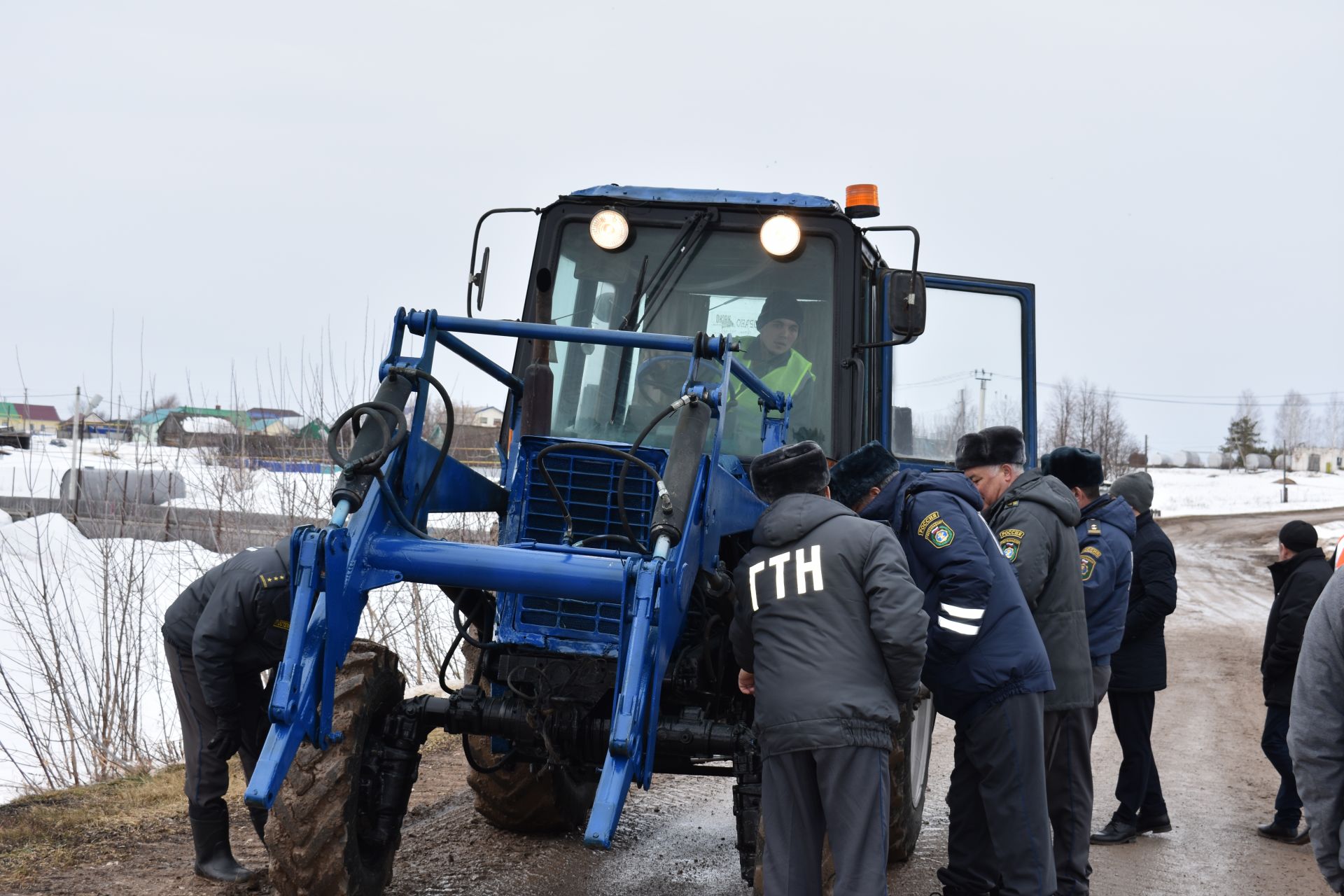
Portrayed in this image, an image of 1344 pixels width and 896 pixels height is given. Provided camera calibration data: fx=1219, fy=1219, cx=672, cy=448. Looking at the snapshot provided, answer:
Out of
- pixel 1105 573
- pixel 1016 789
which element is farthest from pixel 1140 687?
pixel 1016 789

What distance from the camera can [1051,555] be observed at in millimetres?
4801

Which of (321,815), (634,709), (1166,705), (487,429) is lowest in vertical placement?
(1166,705)

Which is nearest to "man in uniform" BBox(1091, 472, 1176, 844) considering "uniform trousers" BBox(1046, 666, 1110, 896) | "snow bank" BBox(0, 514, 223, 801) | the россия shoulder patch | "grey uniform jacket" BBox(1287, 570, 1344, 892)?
"uniform trousers" BBox(1046, 666, 1110, 896)

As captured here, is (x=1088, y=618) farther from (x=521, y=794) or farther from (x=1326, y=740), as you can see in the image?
(x=1326, y=740)

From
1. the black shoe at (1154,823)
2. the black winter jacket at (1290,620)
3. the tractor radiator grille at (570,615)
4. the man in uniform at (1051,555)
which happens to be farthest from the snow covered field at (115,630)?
the black winter jacket at (1290,620)

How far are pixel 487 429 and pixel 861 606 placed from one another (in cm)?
408

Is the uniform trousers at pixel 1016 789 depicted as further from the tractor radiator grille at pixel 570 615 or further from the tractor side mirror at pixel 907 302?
the tractor side mirror at pixel 907 302

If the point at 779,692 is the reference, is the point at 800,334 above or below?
above

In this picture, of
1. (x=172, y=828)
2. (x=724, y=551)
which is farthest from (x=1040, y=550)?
(x=172, y=828)

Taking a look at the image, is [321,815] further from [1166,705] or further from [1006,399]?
[1166,705]

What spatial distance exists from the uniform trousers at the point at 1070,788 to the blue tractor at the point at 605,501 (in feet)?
1.97

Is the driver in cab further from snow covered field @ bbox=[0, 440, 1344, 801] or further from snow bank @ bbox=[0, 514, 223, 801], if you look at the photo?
snow bank @ bbox=[0, 514, 223, 801]

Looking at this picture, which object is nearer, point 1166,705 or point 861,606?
point 861,606

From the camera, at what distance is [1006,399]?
6.48m
